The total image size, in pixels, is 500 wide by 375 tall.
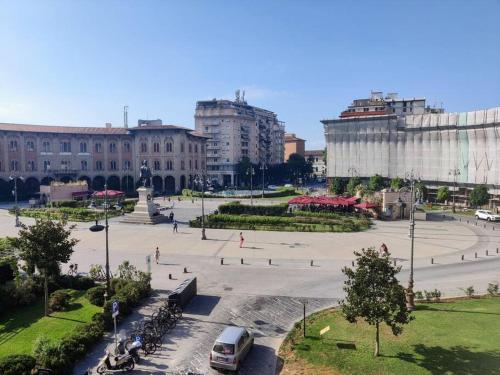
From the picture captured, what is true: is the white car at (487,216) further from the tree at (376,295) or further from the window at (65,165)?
the window at (65,165)

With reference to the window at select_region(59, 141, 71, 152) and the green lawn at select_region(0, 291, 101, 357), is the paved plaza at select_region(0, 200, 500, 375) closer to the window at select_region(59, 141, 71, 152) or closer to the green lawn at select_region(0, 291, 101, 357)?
the green lawn at select_region(0, 291, 101, 357)

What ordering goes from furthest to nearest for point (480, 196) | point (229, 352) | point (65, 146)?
point (65, 146), point (480, 196), point (229, 352)

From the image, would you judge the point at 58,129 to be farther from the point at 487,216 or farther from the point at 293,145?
the point at 293,145

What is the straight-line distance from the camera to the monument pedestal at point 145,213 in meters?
51.6

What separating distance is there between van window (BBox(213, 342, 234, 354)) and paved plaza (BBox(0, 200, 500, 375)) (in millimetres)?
863

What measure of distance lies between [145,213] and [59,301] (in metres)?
31.4

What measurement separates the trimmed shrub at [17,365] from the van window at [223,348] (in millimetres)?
6425

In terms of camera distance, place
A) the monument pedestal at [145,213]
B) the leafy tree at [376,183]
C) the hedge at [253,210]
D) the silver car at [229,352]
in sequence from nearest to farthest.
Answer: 1. the silver car at [229,352]
2. the monument pedestal at [145,213]
3. the hedge at [253,210]
4. the leafy tree at [376,183]

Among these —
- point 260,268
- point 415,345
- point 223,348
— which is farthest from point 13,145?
point 415,345

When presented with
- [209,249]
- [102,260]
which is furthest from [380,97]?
[102,260]

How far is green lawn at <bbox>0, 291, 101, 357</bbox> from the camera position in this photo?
16.9 m

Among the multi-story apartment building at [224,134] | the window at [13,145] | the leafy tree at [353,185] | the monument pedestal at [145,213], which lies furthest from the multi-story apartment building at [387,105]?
the window at [13,145]

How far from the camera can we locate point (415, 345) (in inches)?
656

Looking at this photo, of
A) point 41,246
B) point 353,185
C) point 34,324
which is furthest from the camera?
point 353,185
